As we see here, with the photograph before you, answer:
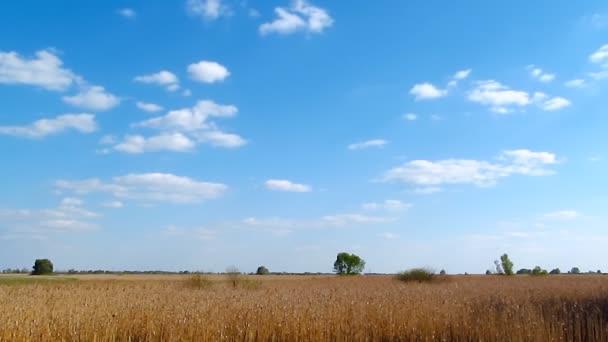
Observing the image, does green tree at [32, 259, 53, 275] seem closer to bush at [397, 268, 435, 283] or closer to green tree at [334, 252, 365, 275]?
green tree at [334, 252, 365, 275]

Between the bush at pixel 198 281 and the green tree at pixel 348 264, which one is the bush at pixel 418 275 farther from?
the green tree at pixel 348 264

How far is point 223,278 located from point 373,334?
70.6 feet

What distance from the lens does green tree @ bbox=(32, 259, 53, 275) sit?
83.2 m

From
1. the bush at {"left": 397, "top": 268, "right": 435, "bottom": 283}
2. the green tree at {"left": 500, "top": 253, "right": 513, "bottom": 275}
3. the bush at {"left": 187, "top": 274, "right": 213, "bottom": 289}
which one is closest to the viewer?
the bush at {"left": 187, "top": 274, "right": 213, "bottom": 289}

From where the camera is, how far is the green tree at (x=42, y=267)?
83.2 meters

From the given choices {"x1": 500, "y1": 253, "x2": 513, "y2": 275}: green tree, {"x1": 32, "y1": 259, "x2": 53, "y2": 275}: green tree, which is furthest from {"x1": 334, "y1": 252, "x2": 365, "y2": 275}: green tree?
{"x1": 32, "y1": 259, "x2": 53, "y2": 275}: green tree

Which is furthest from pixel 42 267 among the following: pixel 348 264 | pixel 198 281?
pixel 198 281

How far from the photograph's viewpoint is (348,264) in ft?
275

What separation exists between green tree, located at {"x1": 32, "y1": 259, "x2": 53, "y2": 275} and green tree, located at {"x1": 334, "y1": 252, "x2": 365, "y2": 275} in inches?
1729

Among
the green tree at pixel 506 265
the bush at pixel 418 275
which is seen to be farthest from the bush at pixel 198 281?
the green tree at pixel 506 265

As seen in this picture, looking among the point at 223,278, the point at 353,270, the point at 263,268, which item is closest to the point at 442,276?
the point at 223,278

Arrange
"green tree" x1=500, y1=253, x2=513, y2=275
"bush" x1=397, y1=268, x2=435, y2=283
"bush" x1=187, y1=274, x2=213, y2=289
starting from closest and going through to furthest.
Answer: "bush" x1=187, y1=274, x2=213, y2=289
"bush" x1=397, y1=268, x2=435, y2=283
"green tree" x1=500, y1=253, x2=513, y2=275

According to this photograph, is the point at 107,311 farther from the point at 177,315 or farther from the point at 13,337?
the point at 13,337

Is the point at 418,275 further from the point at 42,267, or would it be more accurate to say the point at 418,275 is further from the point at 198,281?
Answer: the point at 42,267
